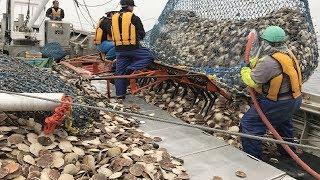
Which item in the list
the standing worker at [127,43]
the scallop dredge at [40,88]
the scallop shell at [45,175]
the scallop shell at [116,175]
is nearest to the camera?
the scallop shell at [45,175]

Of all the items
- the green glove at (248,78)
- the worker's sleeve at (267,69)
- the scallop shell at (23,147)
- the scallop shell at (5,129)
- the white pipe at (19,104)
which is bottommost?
the scallop shell at (23,147)

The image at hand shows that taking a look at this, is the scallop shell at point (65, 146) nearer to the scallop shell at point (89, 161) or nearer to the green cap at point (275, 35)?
the scallop shell at point (89, 161)

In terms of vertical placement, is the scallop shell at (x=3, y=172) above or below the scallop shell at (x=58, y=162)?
above

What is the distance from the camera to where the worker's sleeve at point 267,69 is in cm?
453

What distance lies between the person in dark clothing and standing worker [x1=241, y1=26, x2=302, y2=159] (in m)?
8.17

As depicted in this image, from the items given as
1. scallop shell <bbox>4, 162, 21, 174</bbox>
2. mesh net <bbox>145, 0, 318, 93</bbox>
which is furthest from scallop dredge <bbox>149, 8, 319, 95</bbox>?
scallop shell <bbox>4, 162, 21, 174</bbox>

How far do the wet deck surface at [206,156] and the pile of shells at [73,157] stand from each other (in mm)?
210

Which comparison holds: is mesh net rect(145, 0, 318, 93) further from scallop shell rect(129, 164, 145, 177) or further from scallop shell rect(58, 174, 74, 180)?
scallop shell rect(58, 174, 74, 180)

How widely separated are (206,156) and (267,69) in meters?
1.29

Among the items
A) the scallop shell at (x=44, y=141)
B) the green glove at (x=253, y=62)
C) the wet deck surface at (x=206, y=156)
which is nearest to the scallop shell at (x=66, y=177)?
the scallop shell at (x=44, y=141)

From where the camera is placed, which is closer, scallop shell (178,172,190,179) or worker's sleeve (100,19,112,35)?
scallop shell (178,172,190,179)

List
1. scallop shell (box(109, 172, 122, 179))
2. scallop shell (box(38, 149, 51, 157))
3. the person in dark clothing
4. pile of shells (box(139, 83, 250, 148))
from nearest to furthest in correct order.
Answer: scallop shell (box(109, 172, 122, 179)) < scallop shell (box(38, 149, 51, 157)) < pile of shells (box(139, 83, 250, 148)) < the person in dark clothing

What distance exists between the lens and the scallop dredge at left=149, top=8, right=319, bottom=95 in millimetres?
5965

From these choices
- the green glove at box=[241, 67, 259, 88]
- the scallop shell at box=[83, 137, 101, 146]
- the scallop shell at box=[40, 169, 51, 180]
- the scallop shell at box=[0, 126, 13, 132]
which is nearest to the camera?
the scallop shell at box=[40, 169, 51, 180]
